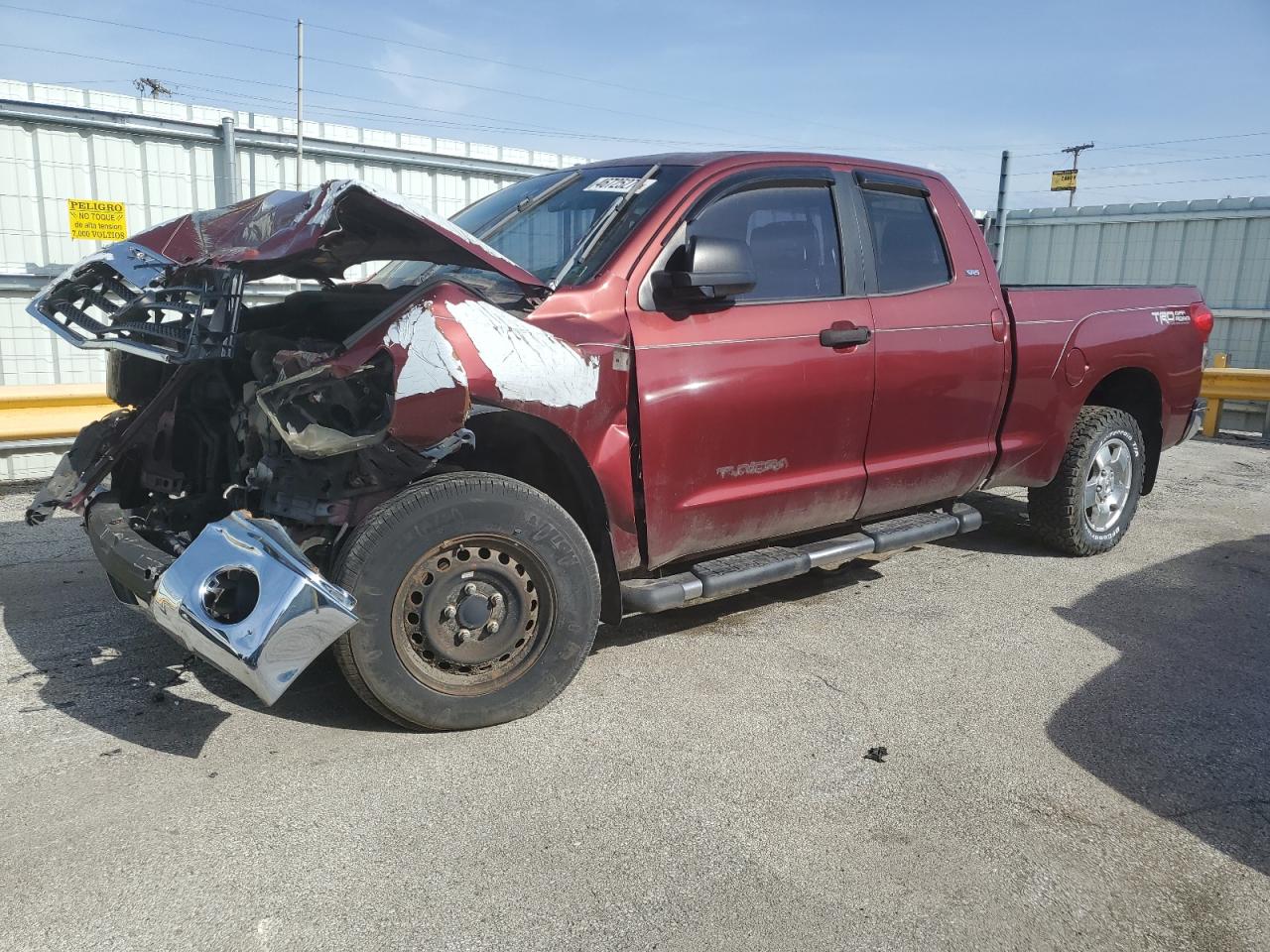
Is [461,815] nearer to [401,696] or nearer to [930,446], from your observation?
[401,696]

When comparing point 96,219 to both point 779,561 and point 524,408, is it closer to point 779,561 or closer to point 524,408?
point 524,408

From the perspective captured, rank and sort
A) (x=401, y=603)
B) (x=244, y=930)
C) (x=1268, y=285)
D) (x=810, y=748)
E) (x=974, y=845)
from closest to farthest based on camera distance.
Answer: (x=244, y=930), (x=974, y=845), (x=401, y=603), (x=810, y=748), (x=1268, y=285)

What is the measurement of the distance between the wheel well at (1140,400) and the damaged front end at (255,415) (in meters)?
4.05

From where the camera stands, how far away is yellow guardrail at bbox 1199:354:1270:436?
10266mm

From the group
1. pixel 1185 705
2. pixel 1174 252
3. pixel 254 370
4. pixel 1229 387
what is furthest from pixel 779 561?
pixel 1174 252

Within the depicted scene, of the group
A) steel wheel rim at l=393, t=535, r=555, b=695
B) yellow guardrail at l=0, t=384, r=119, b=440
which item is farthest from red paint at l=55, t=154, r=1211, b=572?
yellow guardrail at l=0, t=384, r=119, b=440

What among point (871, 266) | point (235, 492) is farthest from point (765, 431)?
point (235, 492)

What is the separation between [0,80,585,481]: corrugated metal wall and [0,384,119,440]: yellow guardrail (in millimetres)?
248

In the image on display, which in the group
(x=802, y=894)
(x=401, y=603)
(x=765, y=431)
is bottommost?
(x=802, y=894)

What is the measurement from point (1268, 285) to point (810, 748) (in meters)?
16.3

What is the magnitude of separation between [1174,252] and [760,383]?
16372mm

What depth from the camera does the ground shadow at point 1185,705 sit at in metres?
2.96

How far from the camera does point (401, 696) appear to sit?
305 centimetres

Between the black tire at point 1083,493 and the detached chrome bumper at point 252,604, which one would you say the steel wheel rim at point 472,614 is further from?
the black tire at point 1083,493
